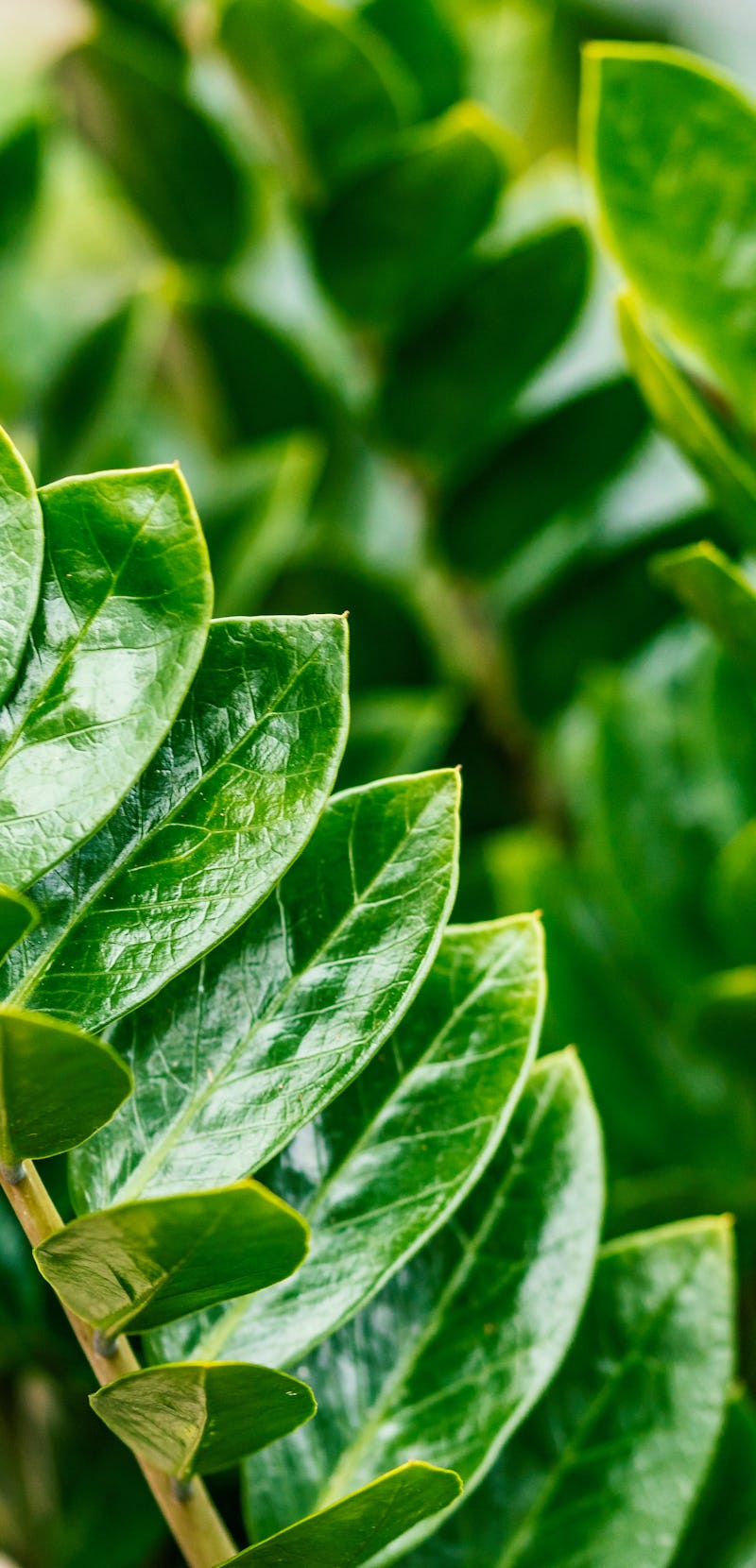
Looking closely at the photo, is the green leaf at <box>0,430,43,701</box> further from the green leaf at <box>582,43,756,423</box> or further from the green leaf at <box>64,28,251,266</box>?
the green leaf at <box>64,28,251,266</box>

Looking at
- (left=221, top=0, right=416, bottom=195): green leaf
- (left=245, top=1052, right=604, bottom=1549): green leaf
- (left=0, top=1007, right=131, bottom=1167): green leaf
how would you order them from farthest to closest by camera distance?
(left=221, top=0, right=416, bottom=195): green leaf
(left=245, top=1052, right=604, bottom=1549): green leaf
(left=0, top=1007, right=131, bottom=1167): green leaf

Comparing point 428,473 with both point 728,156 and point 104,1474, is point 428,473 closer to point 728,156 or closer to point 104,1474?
point 728,156

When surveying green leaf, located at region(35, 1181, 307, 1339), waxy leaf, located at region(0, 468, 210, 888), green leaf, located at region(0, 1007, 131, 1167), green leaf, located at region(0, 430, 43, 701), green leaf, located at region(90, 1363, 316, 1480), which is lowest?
green leaf, located at region(90, 1363, 316, 1480)

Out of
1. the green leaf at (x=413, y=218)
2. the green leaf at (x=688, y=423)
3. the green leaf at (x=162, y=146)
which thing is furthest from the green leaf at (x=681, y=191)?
the green leaf at (x=162, y=146)

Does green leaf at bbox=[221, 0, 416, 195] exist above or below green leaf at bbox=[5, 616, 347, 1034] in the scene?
above

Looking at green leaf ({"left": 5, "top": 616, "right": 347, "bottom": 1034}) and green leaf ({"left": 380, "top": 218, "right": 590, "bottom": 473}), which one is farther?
green leaf ({"left": 380, "top": 218, "right": 590, "bottom": 473})

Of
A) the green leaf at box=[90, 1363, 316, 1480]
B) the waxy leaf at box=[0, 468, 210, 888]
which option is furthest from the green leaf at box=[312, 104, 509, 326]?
the green leaf at box=[90, 1363, 316, 1480]

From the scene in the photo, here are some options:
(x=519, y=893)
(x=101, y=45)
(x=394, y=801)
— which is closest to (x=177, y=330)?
(x=101, y=45)
